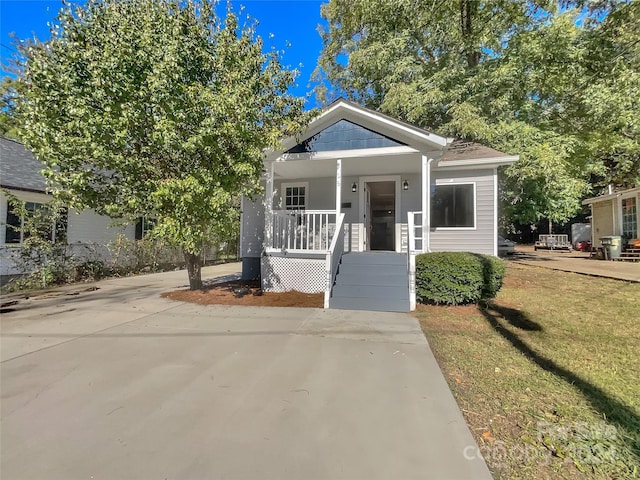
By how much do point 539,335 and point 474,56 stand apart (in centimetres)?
1329

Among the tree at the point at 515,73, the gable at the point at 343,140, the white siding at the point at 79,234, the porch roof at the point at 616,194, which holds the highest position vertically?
the tree at the point at 515,73

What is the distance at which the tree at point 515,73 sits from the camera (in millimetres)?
11180

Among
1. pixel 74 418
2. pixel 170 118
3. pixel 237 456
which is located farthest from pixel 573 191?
pixel 74 418

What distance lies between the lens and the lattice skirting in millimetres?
8062

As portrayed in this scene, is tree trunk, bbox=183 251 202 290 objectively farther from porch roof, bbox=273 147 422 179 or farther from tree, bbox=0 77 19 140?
tree, bbox=0 77 19 140

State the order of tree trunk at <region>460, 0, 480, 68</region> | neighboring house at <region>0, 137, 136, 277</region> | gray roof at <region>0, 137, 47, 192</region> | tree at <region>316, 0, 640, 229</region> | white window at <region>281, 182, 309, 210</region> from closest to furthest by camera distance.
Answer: neighboring house at <region>0, 137, 136, 277</region> → white window at <region>281, 182, 309, 210</region> → gray roof at <region>0, 137, 47, 192</region> → tree at <region>316, 0, 640, 229</region> → tree trunk at <region>460, 0, 480, 68</region>

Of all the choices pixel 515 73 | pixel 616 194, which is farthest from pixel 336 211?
pixel 616 194

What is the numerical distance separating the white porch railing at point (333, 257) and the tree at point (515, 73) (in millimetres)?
6408

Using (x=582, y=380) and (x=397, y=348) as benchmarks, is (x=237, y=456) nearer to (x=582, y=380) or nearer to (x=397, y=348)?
(x=397, y=348)

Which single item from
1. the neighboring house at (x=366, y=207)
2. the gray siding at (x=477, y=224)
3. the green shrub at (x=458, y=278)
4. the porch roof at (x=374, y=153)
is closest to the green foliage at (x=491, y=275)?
the green shrub at (x=458, y=278)

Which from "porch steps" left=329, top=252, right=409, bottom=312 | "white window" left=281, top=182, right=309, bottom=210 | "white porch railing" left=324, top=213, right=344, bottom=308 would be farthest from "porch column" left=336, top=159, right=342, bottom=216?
"white window" left=281, top=182, right=309, bottom=210

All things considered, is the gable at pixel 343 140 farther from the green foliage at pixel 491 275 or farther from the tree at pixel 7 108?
the tree at pixel 7 108

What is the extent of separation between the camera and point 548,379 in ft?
11.2

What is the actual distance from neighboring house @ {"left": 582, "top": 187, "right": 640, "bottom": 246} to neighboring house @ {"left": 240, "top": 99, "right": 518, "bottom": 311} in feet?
33.8
